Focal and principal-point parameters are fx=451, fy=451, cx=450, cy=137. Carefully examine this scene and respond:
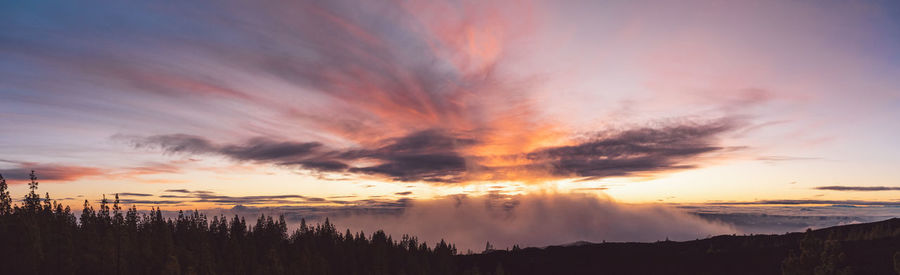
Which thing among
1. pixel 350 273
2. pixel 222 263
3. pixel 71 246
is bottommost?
pixel 350 273

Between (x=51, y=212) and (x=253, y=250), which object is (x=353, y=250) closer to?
(x=253, y=250)

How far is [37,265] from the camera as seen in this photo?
327 ft

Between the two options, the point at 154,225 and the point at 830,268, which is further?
the point at 154,225

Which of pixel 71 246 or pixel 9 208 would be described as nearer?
pixel 71 246

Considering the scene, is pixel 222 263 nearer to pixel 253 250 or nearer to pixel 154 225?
pixel 253 250

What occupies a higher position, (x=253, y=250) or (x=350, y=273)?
(x=253, y=250)

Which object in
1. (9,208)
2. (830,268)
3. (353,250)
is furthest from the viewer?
(353,250)

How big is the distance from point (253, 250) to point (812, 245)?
15432 centimetres

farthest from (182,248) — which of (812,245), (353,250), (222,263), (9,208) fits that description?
(812,245)

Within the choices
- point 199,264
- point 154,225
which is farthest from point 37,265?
point 154,225

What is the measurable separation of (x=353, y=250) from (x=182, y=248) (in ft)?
236

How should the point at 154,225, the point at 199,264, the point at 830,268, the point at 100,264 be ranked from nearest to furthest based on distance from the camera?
the point at 830,268, the point at 100,264, the point at 199,264, the point at 154,225

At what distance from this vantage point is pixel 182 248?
Result: 138250 millimetres

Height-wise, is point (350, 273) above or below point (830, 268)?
below
